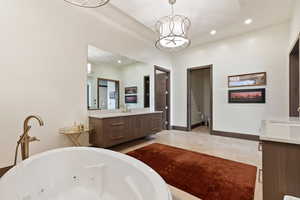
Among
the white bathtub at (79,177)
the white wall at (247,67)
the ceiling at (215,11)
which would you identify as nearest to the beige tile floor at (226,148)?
the white wall at (247,67)

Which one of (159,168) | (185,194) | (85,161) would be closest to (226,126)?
(159,168)

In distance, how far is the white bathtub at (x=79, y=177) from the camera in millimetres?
1126

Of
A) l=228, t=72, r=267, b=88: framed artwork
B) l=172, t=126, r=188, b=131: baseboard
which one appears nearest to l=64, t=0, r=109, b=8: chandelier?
l=228, t=72, r=267, b=88: framed artwork

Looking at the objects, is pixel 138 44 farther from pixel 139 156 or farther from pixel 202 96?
pixel 202 96

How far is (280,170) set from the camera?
1.07 metres

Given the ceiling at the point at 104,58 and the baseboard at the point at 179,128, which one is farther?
the baseboard at the point at 179,128

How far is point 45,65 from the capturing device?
2.35 m

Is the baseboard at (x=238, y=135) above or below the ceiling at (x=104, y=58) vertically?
below

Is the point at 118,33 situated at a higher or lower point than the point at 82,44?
higher

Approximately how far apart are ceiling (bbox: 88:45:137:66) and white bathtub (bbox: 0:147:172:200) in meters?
2.14

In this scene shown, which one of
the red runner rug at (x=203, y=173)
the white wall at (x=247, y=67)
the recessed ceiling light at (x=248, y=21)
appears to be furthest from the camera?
the white wall at (x=247, y=67)

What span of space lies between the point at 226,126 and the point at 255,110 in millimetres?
886

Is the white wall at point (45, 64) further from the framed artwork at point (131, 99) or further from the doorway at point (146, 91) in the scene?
the doorway at point (146, 91)

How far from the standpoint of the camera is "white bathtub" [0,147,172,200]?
3.69 feet
